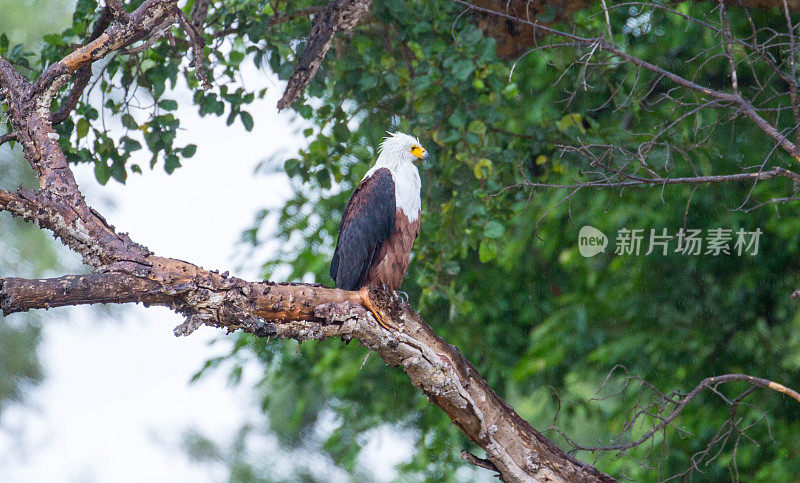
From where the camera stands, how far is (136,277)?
231cm

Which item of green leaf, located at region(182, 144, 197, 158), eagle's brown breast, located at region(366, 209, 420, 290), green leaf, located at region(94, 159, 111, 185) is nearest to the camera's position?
eagle's brown breast, located at region(366, 209, 420, 290)

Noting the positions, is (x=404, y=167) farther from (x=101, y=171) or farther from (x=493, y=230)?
(x=101, y=171)

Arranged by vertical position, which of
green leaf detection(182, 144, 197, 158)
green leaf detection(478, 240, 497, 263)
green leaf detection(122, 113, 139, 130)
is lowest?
green leaf detection(478, 240, 497, 263)

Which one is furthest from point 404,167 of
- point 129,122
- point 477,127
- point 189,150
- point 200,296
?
point 200,296

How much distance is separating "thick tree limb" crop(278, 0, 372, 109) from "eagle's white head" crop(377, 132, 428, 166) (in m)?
0.63

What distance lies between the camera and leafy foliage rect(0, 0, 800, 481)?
389cm

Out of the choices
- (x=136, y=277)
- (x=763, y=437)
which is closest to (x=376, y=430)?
(x=763, y=437)

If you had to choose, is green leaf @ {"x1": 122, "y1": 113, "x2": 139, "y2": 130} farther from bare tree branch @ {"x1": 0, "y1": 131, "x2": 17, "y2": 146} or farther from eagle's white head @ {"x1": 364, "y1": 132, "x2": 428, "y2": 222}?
eagle's white head @ {"x1": 364, "y1": 132, "x2": 428, "y2": 222}

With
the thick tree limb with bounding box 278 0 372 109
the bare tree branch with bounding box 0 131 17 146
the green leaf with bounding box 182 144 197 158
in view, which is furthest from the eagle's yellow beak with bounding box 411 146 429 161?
the bare tree branch with bounding box 0 131 17 146

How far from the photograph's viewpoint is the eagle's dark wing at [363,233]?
11.8ft

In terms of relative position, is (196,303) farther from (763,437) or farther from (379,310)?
(763,437)

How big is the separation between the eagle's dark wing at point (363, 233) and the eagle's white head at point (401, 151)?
332mm

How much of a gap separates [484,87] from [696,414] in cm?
268

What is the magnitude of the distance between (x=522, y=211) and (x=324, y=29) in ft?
3.92
